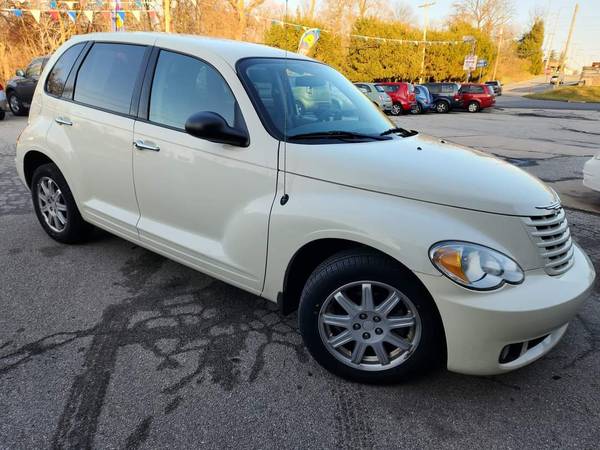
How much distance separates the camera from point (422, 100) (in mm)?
23938

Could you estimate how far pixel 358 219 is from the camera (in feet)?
7.33

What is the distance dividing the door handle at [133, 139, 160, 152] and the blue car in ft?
74.6

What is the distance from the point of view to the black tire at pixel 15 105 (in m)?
14.4

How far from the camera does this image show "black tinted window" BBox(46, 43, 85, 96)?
12.6 feet

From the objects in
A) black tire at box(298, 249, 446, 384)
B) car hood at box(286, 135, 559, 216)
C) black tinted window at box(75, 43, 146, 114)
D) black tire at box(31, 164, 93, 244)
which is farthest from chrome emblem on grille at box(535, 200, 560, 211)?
black tire at box(31, 164, 93, 244)

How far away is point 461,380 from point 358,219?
112cm

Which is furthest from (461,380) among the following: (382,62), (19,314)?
(382,62)

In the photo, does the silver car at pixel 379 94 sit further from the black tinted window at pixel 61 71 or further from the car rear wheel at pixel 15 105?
the black tinted window at pixel 61 71

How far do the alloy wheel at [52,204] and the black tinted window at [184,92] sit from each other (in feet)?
5.20

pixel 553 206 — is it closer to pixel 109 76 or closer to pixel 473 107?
pixel 109 76

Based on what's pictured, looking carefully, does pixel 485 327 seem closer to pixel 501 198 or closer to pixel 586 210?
pixel 501 198

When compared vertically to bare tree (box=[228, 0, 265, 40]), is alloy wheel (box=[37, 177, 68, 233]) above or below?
below

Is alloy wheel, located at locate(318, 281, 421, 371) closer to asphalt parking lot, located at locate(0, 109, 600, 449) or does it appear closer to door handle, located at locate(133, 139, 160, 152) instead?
asphalt parking lot, located at locate(0, 109, 600, 449)

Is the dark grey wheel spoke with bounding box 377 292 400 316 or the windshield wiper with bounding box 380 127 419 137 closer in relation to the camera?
the dark grey wheel spoke with bounding box 377 292 400 316
